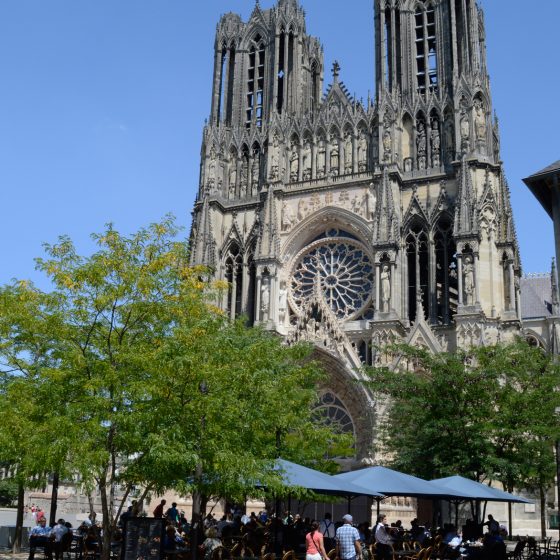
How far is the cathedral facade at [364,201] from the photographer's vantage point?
34.0 m

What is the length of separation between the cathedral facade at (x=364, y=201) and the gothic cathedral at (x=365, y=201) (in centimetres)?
8

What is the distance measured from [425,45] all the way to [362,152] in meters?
7.13

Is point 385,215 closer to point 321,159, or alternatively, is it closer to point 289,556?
point 321,159

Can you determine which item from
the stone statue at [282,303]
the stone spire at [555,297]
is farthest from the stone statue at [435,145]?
the stone spire at [555,297]

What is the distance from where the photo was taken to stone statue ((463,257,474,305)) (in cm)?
3288

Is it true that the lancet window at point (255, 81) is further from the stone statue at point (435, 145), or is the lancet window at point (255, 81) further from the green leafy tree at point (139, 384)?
the green leafy tree at point (139, 384)

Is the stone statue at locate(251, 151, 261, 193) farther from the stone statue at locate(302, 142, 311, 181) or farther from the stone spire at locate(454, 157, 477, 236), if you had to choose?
the stone spire at locate(454, 157, 477, 236)

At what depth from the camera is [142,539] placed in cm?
1326

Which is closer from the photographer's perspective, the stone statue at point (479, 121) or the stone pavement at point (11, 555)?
the stone pavement at point (11, 555)

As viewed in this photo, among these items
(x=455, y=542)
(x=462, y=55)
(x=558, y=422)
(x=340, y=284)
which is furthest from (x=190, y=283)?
(x=462, y=55)

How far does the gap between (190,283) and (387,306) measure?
711 inches

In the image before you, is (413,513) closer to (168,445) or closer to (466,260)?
(466,260)

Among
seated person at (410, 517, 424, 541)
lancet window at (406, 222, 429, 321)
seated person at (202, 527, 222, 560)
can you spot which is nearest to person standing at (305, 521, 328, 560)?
seated person at (202, 527, 222, 560)

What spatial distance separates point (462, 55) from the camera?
124 feet
